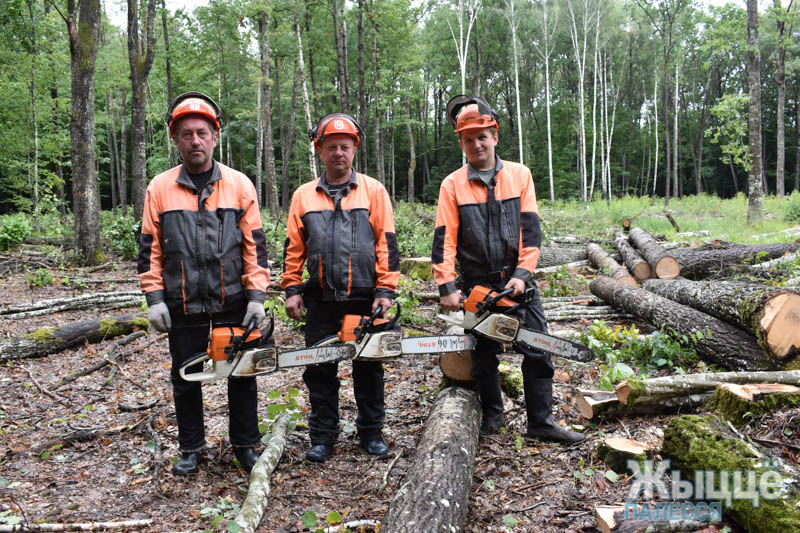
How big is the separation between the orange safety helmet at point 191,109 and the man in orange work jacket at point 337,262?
0.61 meters

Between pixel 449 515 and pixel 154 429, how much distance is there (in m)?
2.45

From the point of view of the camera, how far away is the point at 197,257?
276 cm

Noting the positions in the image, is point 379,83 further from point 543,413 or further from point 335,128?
point 543,413

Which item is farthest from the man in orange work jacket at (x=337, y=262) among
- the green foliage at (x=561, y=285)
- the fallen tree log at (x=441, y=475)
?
the green foliage at (x=561, y=285)

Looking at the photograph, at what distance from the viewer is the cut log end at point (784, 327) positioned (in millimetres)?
3523

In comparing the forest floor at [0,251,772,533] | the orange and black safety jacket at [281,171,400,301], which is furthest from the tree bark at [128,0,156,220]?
the orange and black safety jacket at [281,171,400,301]

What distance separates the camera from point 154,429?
3596mm

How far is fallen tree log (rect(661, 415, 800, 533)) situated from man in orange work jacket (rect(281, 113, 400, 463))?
1699 mm

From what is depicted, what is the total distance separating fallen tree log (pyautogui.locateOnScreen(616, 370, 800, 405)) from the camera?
3.23m

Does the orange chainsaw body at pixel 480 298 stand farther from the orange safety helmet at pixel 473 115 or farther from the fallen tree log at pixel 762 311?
the fallen tree log at pixel 762 311

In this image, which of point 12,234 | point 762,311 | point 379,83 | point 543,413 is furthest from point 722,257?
point 379,83

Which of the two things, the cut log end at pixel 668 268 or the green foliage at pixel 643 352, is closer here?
the green foliage at pixel 643 352

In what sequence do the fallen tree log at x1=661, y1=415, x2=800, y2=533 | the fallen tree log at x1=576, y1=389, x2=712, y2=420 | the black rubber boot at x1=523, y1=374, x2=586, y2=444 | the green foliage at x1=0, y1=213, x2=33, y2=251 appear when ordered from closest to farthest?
the fallen tree log at x1=661, y1=415, x2=800, y2=533
the black rubber boot at x1=523, y1=374, x2=586, y2=444
the fallen tree log at x1=576, y1=389, x2=712, y2=420
the green foliage at x1=0, y1=213, x2=33, y2=251

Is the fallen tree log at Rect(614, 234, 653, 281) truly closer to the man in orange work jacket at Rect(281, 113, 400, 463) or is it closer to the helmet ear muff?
the helmet ear muff
